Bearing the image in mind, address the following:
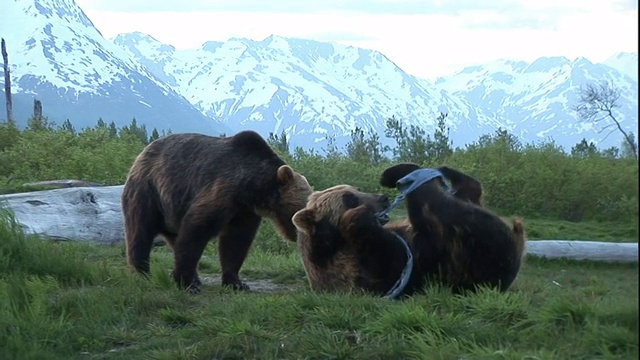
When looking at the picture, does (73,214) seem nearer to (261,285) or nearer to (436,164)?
(261,285)

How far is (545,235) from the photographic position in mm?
11117

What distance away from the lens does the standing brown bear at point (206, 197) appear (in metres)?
6.88

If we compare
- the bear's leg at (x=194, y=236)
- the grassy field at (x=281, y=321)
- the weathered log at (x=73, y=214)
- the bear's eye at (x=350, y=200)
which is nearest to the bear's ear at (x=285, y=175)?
the bear's leg at (x=194, y=236)

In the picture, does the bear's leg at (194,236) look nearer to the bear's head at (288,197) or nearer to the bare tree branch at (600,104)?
the bear's head at (288,197)

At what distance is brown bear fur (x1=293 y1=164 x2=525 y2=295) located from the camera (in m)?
5.47

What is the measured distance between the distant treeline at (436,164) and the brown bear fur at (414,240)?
818 millimetres

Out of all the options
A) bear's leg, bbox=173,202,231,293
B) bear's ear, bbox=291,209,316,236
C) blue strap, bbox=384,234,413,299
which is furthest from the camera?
bear's leg, bbox=173,202,231,293

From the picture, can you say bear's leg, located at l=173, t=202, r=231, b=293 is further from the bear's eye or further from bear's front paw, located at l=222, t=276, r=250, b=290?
the bear's eye

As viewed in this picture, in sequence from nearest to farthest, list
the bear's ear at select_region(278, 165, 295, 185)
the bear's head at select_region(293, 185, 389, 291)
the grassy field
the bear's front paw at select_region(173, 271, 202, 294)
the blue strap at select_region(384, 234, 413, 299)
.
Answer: the grassy field, the blue strap at select_region(384, 234, 413, 299), the bear's head at select_region(293, 185, 389, 291), the bear's front paw at select_region(173, 271, 202, 294), the bear's ear at select_region(278, 165, 295, 185)

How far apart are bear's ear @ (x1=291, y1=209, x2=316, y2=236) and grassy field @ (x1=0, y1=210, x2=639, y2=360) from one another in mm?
668

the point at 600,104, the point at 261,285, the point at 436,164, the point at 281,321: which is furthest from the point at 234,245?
the point at 436,164

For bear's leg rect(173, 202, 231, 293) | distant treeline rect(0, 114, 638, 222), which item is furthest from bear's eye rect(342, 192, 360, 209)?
distant treeline rect(0, 114, 638, 222)

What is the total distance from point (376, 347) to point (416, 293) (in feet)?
4.10

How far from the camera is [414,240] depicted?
18.9ft
